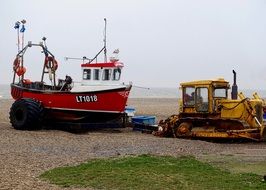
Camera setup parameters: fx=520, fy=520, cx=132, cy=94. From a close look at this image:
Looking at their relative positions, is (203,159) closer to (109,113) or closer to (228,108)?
(228,108)

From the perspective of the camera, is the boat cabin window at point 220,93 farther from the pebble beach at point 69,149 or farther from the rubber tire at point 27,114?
the rubber tire at point 27,114

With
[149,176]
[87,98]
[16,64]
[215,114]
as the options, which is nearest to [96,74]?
[87,98]

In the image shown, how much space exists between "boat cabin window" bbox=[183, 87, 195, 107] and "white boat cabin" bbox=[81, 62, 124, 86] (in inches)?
154

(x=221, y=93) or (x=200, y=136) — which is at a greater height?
(x=221, y=93)

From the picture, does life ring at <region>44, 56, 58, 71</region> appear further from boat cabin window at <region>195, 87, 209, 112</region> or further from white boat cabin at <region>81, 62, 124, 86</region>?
boat cabin window at <region>195, 87, 209, 112</region>

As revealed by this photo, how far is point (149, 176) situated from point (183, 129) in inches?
352

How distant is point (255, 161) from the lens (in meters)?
13.4

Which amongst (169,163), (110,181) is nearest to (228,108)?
(169,163)

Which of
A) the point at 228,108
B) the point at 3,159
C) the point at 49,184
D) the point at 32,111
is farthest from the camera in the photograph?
the point at 32,111

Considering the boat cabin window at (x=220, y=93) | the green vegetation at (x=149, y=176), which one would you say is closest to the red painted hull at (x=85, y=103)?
the boat cabin window at (x=220, y=93)

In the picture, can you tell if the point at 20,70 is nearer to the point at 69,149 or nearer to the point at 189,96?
the point at 189,96

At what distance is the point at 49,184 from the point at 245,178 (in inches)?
156

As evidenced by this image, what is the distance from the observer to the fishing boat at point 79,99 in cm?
2162

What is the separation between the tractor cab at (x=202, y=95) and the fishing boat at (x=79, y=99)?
9.68 feet
